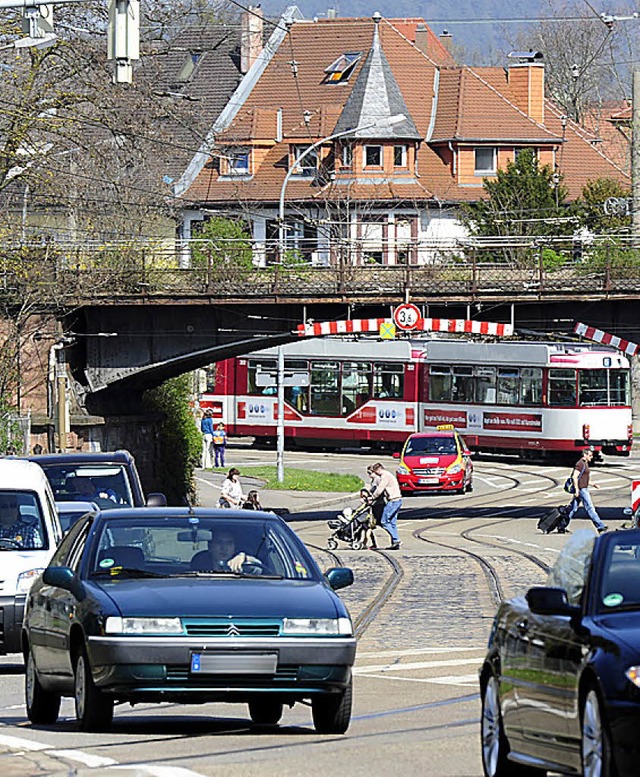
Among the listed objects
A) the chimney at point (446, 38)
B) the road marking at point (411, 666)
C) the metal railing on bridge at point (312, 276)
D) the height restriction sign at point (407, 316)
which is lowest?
the road marking at point (411, 666)

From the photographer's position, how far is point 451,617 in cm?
2130

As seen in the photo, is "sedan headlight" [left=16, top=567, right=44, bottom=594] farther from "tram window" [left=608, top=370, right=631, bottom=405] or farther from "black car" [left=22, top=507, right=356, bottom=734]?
"tram window" [left=608, top=370, right=631, bottom=405]

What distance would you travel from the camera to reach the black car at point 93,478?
22.3m

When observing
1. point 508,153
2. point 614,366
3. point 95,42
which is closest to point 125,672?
point 95,42

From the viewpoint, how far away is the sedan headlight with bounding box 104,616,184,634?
1020cm

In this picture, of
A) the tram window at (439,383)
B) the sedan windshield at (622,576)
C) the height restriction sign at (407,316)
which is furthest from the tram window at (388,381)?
the sedan windshield at (622,576)

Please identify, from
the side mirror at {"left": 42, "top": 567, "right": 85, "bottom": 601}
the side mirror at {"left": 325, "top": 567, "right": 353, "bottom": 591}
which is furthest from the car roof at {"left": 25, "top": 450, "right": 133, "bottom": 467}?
the side mirror at {"left": 42, "top": 567, "right": 85, "bottom": 601}

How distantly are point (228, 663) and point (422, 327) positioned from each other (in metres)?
32.0

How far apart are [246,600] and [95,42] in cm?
2489

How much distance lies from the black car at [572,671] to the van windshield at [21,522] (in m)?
7.82

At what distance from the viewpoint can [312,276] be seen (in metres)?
44.3

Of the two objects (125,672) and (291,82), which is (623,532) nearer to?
(125,672)

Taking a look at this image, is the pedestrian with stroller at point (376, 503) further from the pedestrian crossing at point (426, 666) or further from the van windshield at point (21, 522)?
the van windshield at point (21, 522)

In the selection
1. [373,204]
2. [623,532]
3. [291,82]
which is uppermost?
[291,82]
